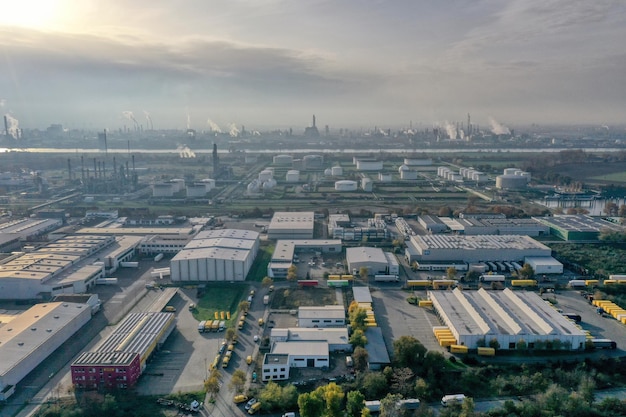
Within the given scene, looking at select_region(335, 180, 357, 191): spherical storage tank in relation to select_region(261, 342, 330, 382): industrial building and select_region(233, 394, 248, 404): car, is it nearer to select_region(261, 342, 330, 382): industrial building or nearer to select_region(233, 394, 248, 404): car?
select_region(261, 342, 330, 382): industrial building

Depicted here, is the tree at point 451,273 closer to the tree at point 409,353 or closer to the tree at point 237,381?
the tree at point 409,353

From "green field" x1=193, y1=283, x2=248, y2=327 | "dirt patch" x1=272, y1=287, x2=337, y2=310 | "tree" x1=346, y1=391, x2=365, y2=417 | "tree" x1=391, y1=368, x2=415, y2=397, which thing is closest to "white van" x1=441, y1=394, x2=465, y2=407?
"tree" x1=391, y1=368, x2=415, y2=397

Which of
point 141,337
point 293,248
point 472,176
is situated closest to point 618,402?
point 141,337

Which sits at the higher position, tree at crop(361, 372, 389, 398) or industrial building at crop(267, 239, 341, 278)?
industrial building at crop(267, 239, 341, 278)

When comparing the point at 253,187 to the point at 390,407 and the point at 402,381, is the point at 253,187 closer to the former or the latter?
the point at 402,381

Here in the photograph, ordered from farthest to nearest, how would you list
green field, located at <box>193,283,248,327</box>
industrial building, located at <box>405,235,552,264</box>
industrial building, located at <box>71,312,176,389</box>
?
1. industrial building, located at <box>405,235,552,264</box>
2. green field, located at <box>193,283,248,327</box>
3. industrial building, located at <box>71,312,176,389</box>

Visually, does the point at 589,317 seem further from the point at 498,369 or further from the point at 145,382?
the point at 145,382

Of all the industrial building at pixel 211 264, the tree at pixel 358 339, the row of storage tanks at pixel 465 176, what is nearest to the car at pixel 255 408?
the tree at pixel 358 339
